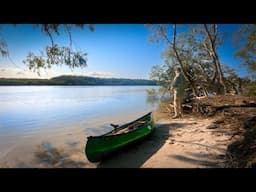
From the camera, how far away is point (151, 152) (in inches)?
161

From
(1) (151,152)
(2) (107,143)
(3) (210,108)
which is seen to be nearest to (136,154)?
(1) (151,152)

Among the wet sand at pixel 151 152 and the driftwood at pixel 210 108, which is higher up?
the driftwood at pixel 210 108

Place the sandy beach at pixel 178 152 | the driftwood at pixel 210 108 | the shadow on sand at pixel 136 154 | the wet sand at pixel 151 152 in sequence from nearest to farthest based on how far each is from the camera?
the sandy beach at pixel 178 152, the wet sand at pixel 151 152, the shadow on sand at pixel 136 154, the driftwood at pixel 210 108

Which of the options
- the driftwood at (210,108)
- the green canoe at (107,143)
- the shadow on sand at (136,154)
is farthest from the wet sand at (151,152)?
the driftwood at (210,108)

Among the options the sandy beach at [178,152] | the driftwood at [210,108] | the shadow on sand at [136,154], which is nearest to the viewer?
the sandy beach at [178,152]

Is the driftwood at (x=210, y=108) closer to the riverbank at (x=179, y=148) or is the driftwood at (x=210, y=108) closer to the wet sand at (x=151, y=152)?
the riverbank at (x=179, y=148)

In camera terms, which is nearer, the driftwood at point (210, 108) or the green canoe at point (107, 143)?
the green canoe at point (107, 143)

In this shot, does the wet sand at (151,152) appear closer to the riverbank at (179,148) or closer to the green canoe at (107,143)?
the riverbank at (179,148)

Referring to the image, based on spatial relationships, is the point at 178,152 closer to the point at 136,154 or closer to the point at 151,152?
the point at 151,152

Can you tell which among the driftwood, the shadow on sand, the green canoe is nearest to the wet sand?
the shadow on sand

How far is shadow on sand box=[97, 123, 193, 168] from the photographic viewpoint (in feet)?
12.2

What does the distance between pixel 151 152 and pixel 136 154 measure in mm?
305

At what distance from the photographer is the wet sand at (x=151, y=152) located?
11.6 feet

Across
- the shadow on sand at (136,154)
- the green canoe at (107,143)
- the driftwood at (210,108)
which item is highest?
the driftwood at (210,108)
